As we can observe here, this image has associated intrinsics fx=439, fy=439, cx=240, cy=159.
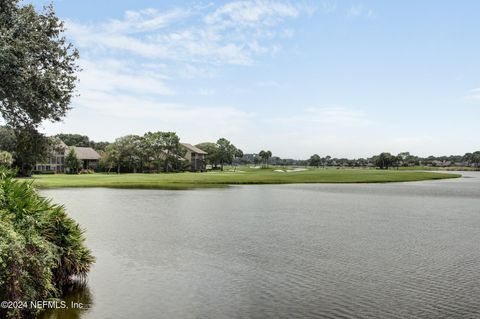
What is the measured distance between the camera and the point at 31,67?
95.4 feet

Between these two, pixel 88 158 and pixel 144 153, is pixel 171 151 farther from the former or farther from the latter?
pixel 88 158

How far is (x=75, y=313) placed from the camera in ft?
47.9

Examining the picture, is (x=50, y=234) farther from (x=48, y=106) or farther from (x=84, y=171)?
(x=84, y=171)

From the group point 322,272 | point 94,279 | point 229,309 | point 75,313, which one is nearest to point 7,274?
point 75,313

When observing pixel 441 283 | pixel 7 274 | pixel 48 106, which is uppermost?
A: pixel 48 106

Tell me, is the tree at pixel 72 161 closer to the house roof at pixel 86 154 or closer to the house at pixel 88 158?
the house roof at pixel 86 154

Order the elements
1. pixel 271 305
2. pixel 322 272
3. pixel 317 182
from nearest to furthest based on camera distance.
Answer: pixel 271 305
pixel 322 272
pixel 317 182

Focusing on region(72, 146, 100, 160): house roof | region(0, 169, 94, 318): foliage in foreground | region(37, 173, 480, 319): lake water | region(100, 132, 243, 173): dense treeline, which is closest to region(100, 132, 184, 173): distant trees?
region(100, 132, 243, 173): dense treeline

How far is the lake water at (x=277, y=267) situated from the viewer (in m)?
15.4

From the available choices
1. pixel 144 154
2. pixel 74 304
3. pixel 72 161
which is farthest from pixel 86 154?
pixel 74 304

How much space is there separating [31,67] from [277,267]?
20801 millimetres

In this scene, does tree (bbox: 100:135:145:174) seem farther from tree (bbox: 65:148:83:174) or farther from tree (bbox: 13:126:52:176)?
tree (bbox: 13:126:52:176)

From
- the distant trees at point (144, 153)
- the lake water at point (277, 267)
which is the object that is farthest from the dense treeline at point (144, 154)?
the lake water at point (277, 267)

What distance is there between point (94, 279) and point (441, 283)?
1479cm
